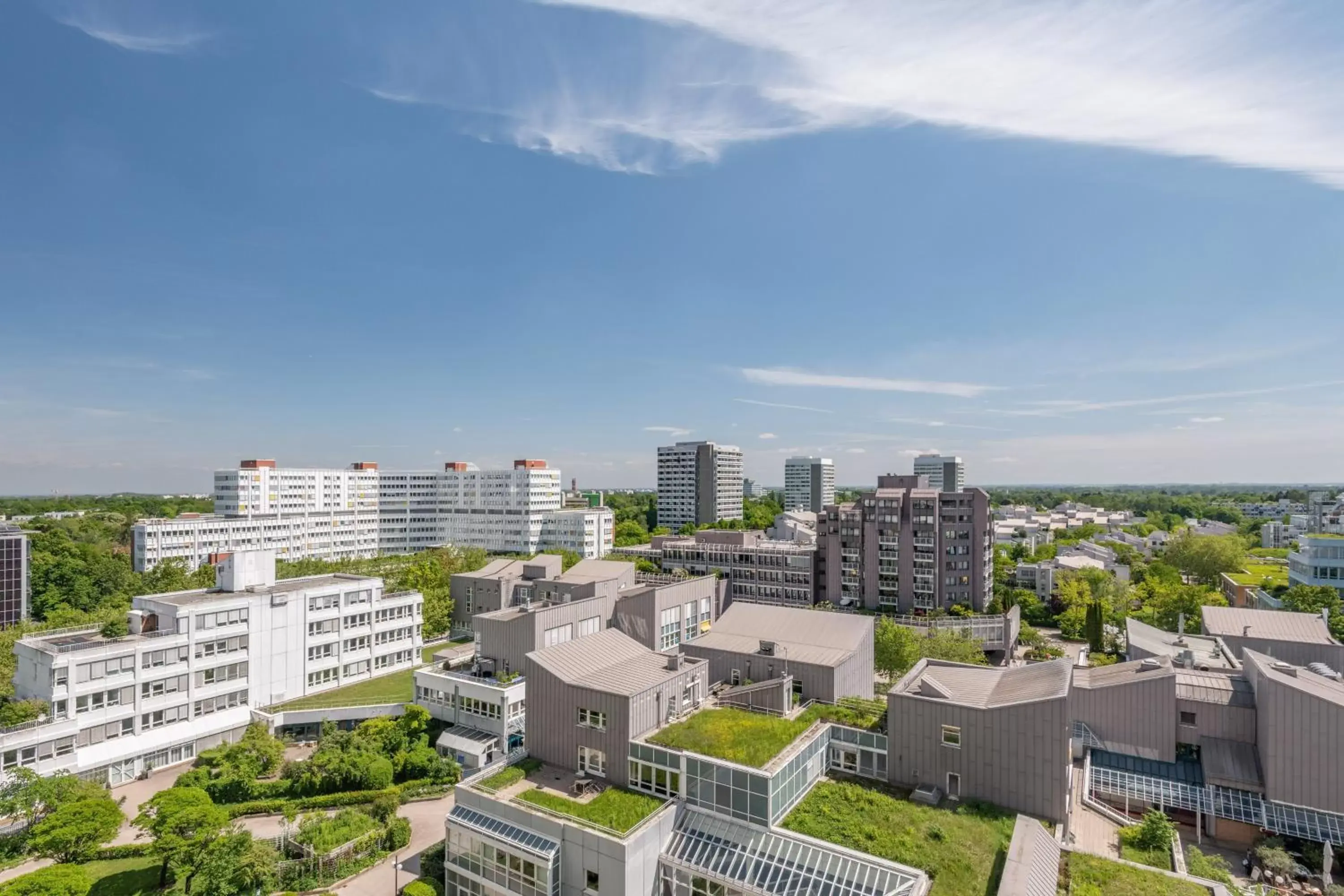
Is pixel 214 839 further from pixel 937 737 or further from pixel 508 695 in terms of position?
pixel 937 737

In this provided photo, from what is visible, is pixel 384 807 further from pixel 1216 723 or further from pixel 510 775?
pixel 1216 723

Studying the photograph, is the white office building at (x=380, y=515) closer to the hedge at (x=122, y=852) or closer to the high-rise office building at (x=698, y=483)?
the high-rise office building at (x=698, y=483)

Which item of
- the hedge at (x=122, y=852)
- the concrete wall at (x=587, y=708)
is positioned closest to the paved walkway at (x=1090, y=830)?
the concrete wall at (x=587, y=708)

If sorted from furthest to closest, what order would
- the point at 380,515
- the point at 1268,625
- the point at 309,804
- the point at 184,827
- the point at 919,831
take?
the point at 380,515
the point at 1268,625
the point at 309,804
the point at 184,827
the point at 919,831

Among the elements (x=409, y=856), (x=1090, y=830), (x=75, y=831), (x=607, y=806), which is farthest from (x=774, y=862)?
(x=75, y=831)

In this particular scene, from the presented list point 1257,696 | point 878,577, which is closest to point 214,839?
point 1257,696

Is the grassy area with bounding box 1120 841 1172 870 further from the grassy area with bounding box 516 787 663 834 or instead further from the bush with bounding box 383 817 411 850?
the bush with bounding box 383 817 411 850
